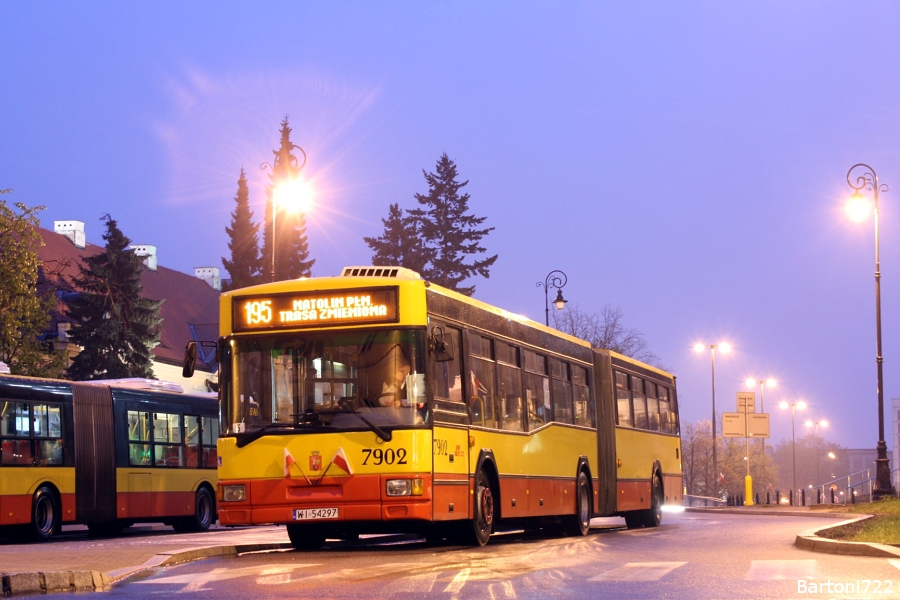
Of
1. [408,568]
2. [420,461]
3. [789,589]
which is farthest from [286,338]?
[789,589]

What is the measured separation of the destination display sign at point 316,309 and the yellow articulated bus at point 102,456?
366 inches

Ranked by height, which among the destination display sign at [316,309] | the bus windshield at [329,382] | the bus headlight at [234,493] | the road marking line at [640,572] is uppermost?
the destination display sign at [316,309]

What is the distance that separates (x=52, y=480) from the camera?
26.4m

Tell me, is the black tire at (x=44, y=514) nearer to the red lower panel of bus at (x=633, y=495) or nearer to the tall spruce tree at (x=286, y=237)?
the red lower panel of bus at (x=633, y=495)

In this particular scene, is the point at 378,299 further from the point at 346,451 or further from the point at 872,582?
the point at 872,582

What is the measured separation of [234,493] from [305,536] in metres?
1.90

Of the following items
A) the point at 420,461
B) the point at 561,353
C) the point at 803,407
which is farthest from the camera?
the point at 803,407

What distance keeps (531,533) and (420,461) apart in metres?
8.43

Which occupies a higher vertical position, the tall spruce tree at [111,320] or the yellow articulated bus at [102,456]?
the tall spruce tree at [111,320]

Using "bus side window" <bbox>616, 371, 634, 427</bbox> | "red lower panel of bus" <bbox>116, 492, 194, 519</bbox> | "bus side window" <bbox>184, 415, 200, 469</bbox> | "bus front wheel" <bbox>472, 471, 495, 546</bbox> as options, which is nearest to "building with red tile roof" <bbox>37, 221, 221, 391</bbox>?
"bus side window" <bbox>184, 415, 200, 469</bbox>

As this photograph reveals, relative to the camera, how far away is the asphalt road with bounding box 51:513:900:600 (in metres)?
11.5

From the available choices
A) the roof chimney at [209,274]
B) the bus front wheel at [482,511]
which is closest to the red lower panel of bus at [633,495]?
the bus front wheel at [482,511]

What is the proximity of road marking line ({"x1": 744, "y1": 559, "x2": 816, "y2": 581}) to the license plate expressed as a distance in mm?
4970

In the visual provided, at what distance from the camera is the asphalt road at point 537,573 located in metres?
11.5
